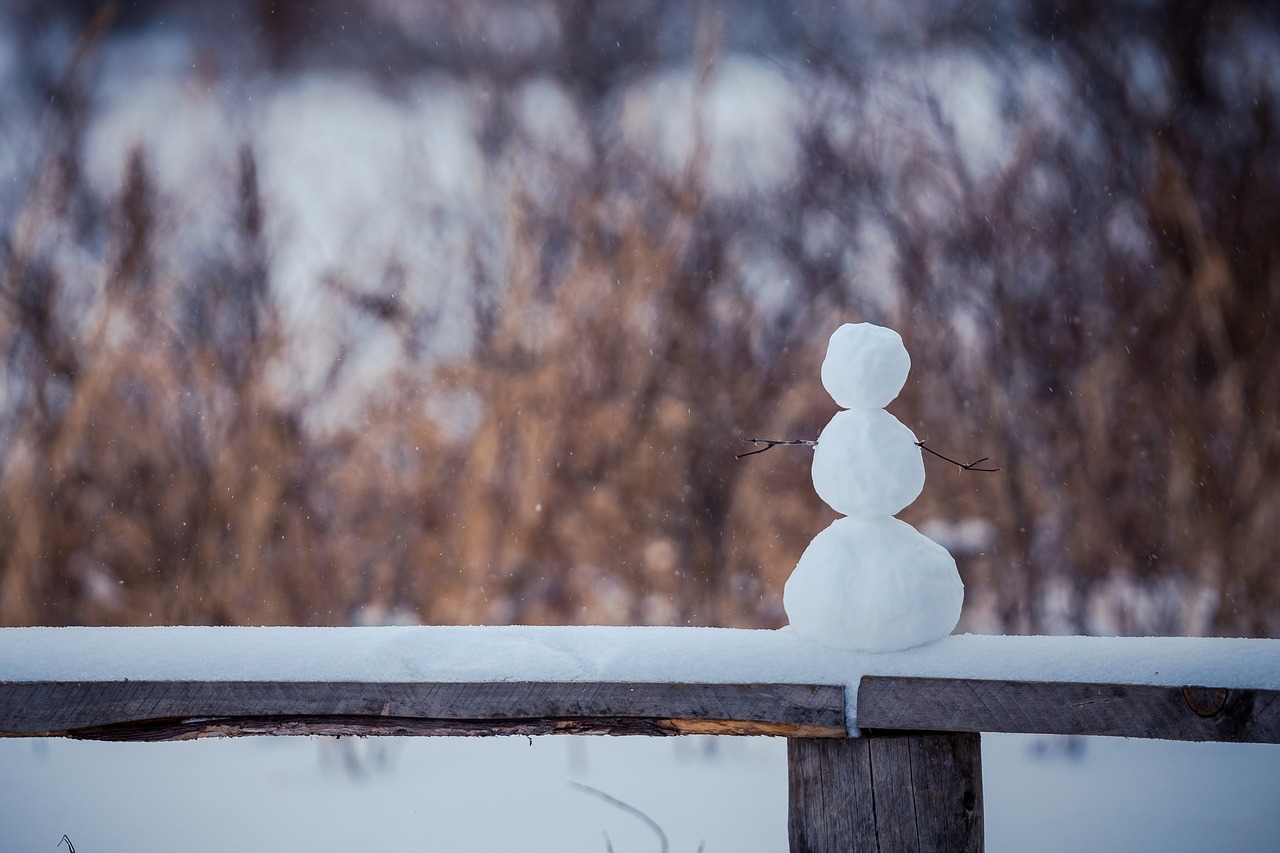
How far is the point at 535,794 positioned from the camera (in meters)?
2.53

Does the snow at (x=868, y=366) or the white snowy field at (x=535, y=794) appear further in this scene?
the white snowy field at (x=535, y=794)

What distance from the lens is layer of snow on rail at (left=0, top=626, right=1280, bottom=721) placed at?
109 centimetres

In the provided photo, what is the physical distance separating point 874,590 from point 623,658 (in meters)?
0.33

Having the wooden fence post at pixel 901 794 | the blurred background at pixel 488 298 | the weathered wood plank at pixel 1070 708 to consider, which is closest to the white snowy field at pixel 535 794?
the blurred background at pixel 488 298

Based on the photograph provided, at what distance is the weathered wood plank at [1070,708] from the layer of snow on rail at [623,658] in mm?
13

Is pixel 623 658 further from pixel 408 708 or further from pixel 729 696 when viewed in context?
pixel 408 708

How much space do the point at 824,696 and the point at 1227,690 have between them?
1.46 feet

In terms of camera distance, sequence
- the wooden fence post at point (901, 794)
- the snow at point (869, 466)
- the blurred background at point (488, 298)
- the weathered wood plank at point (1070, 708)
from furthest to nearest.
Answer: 1. the blurred background at point (488, 298)
2. the snow at point (869, 466)
3. the wooden fence post at point (901, 794)
4. the weathered wood plank at point (1070, 708)

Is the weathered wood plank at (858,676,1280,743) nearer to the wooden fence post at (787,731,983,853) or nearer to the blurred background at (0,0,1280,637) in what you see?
the wooden fence post at (787,731,983,853)

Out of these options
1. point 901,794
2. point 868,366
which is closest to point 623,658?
point 901,794

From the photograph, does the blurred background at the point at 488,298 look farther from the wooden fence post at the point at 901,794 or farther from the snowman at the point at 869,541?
the wooden fence post at the point at 901,794

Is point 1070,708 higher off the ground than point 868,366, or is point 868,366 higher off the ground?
point 868,366

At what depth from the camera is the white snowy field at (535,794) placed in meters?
2.39

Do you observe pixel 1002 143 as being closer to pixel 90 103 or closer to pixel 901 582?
pixel 901 582
